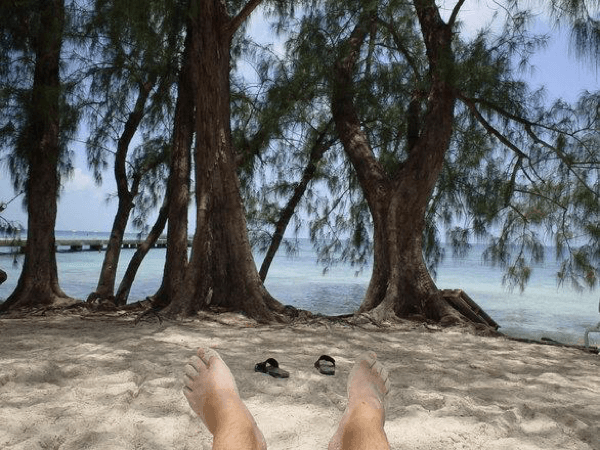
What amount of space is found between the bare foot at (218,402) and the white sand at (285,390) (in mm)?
225

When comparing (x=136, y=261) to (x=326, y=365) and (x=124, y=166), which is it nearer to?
(x=124, y=166)

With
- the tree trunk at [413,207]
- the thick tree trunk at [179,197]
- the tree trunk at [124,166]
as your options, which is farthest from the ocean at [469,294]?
the thick tree trunk at [179,197]

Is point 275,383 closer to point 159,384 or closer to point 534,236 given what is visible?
point 159,384

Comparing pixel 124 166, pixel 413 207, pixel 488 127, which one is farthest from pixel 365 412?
pixel 124 166

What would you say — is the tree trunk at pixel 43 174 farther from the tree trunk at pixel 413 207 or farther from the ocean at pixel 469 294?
the tree trunk at pixel 413 207

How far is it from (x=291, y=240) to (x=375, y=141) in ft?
5.64

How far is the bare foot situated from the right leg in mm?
190

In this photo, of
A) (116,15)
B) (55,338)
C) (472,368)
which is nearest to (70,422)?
(55,338)

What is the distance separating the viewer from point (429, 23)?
4.73m

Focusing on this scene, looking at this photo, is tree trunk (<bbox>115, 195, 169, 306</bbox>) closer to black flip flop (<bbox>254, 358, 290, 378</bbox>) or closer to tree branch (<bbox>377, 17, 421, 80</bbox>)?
tree branch (<bbox>377, 17, 421, 80</bbox>)

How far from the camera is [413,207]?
182 inches

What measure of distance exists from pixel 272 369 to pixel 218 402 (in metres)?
0.98

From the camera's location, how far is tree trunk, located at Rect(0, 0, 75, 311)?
4.84 metres

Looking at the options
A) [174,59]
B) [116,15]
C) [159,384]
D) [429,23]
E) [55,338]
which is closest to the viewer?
[159,384]
